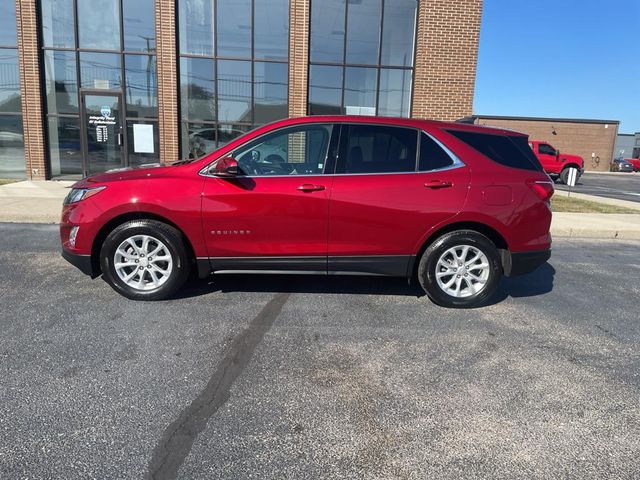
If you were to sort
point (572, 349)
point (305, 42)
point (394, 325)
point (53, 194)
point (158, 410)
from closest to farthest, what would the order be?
point (158, 410), point (572, 349), point (394, 325), point (53, 194), point (305, 42)

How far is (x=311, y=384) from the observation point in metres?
3.20

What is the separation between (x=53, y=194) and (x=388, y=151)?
9482 millimetres

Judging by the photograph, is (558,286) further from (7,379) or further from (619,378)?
(7,379)

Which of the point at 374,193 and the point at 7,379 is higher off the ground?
the point at 374,193

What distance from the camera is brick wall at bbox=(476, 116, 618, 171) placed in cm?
4425

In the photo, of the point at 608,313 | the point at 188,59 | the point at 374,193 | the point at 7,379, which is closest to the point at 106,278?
the point at 7,379

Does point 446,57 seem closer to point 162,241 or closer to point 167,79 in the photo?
→ point 167,79

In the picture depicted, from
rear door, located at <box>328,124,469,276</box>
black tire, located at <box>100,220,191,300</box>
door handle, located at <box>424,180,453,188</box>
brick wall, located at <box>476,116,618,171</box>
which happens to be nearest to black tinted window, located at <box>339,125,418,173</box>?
rear door, located at <box>328,124,469,276</box>

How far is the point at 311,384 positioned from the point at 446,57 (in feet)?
40.6

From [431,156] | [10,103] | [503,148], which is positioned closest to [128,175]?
[431,156]

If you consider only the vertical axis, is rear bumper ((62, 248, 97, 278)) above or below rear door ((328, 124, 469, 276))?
below

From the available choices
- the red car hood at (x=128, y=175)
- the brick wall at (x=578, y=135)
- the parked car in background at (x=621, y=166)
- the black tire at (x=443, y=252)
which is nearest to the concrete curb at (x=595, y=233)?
the black tire at (x=443, y=252)

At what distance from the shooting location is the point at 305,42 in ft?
43.3

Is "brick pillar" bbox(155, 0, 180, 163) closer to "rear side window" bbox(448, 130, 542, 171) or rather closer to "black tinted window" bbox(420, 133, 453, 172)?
"black tinted window" bbox(420, 133, 453, 172)
